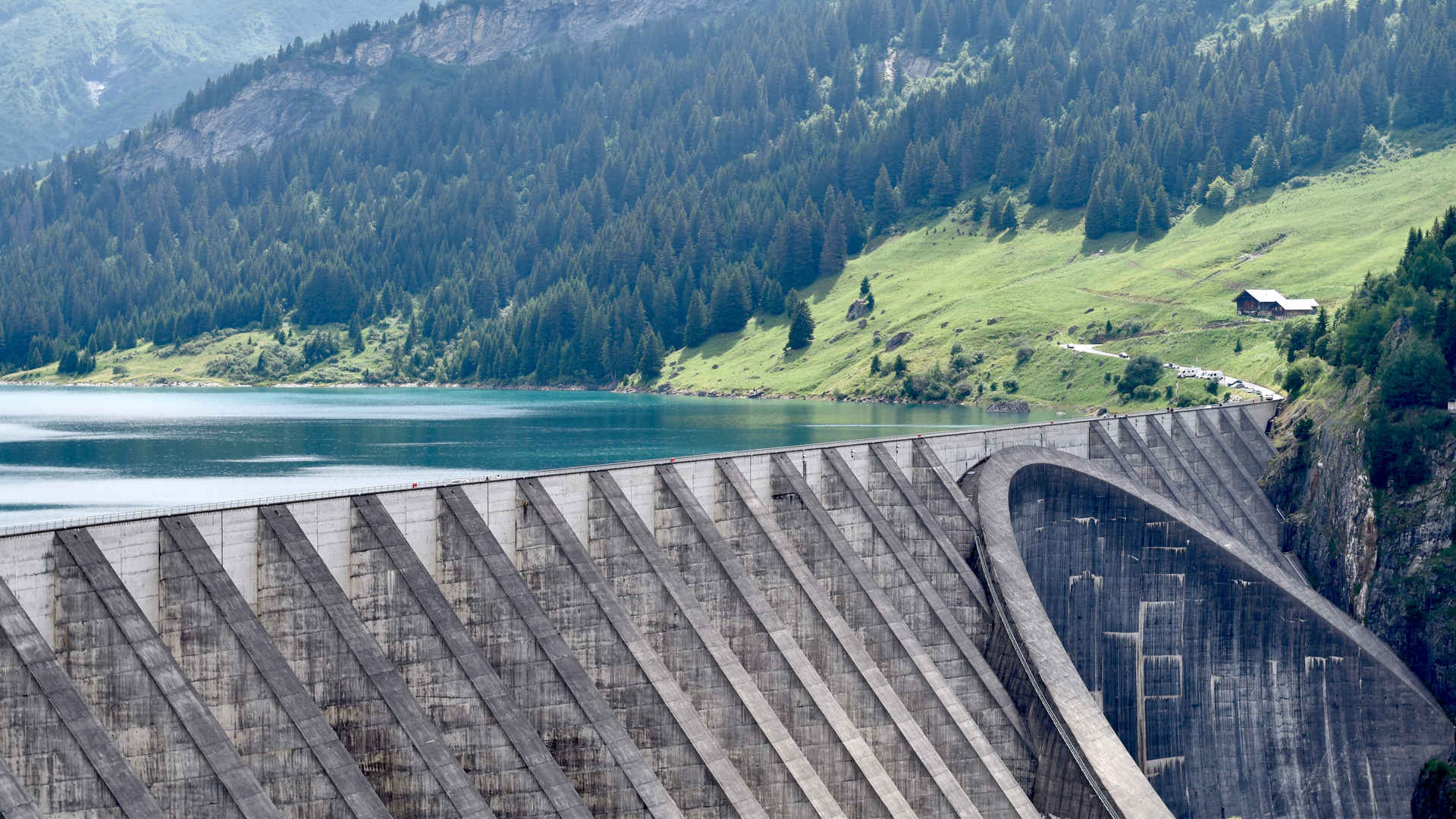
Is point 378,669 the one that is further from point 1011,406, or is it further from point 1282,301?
point 1282,301

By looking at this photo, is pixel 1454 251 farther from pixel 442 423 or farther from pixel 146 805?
pixel 442 423

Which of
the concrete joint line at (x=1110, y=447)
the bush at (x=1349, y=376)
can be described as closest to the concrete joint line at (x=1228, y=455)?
the bush at (x=1349, y=376)

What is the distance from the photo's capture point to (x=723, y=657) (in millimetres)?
41375

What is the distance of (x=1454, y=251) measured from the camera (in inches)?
3605

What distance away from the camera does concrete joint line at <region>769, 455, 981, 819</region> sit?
46000mm

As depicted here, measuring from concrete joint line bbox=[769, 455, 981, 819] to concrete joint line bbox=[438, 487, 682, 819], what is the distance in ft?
36.8

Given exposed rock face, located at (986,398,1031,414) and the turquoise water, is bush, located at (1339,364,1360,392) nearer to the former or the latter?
the turquoise water

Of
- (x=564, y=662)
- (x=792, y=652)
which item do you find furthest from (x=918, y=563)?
(x=564, y=662)

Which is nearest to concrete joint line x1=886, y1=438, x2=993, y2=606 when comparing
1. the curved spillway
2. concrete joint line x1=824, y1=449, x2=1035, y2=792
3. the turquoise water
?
concrete joint line x1=824, y1=449, x2=1035, y2=792

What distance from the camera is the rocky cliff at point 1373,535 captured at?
241ft

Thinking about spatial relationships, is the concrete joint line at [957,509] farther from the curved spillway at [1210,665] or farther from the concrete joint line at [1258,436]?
the concrete joint line at [1258,436]

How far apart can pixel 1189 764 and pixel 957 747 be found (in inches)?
896

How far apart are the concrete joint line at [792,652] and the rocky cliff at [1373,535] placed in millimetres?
41043

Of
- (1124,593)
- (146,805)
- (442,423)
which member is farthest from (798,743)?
(442,423)
